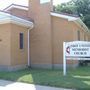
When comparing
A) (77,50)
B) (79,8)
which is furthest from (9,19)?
(79,8)

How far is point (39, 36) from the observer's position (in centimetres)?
1661

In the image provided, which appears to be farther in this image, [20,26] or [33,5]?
[33,5]

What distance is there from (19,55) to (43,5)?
14.2ft

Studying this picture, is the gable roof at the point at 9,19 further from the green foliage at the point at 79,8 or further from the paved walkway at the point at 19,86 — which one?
the green foliage at the point at 79,8

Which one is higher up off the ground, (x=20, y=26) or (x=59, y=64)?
(x=20, y=26)

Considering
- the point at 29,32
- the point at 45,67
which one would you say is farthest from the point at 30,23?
the point at 45,67

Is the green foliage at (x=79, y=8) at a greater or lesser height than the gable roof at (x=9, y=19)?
greater

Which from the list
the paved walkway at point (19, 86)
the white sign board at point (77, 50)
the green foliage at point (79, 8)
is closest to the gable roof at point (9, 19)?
the white sign board at point (77, 50)

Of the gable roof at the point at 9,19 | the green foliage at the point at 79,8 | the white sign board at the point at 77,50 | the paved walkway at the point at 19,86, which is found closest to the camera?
the paved walkway at the point at 19,86

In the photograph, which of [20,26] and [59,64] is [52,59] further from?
[20,26]

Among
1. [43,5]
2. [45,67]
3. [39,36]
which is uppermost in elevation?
[43,5]

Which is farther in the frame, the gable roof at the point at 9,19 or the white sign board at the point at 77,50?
the gable roof at the point at 9,19

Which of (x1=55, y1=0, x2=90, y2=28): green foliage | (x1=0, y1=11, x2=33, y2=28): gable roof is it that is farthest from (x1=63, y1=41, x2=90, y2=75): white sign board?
(x1=55, y1=0, x2=90, y2=28): green foliage

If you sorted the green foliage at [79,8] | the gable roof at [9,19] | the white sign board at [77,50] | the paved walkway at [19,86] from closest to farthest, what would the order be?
the paved walkway at [19,86] < the white sign board at [77,50] < the gable roof at [9,19] < the green foliage at [79,8]
